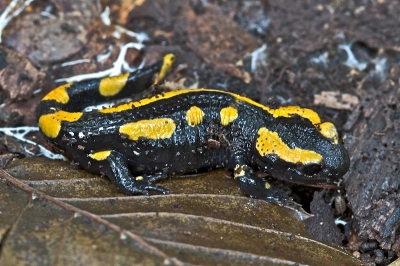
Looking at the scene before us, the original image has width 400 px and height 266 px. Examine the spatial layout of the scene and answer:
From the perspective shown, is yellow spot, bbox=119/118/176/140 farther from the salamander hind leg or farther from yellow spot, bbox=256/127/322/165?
yellow spot, bbox=256/127/322/165

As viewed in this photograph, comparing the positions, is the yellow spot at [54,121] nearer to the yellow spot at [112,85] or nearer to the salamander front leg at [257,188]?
the yellow spot at [112,85]

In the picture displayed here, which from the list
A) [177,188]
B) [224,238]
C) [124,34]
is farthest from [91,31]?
[224,238]

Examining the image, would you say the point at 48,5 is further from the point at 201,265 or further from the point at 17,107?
the point at 201,265

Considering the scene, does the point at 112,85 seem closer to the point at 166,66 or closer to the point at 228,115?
the point at 166,66

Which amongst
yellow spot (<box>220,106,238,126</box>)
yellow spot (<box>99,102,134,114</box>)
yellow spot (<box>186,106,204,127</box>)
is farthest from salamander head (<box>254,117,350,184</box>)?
yellow spot (<box>99,102,134,114</box>)

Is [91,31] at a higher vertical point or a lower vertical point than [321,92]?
higher

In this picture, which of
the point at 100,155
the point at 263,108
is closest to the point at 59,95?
the point at 100,155
